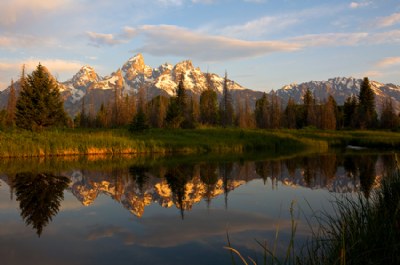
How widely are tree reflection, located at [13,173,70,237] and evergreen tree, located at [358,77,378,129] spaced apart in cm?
6812

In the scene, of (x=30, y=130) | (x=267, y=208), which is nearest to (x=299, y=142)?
(x=30, y=130)

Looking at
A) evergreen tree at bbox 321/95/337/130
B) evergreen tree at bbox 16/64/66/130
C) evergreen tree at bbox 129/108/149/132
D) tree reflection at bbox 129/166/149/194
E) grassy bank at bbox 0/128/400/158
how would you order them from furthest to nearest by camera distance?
evergreen tree at bbox 321/95/337/130, evergreen tree at bbox 129/108/149/132, evergreen tree at bbox 16/64/66/130, grassy bank at bbox 0/128/400/158, tree reflection at bbox 129/166/149/194

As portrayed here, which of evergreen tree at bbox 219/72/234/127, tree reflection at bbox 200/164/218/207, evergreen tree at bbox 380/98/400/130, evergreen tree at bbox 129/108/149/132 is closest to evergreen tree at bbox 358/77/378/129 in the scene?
evergreen tree at bbox 380/98/400/130

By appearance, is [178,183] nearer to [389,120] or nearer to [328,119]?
[328,119]

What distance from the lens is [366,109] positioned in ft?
278

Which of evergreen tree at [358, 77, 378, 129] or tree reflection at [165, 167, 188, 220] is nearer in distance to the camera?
tree reflection at [165, 167, 188, 220]

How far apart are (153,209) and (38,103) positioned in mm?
33645

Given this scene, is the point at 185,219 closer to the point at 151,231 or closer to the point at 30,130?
the point at 151,231

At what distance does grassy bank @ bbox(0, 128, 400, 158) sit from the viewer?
32.2 metres

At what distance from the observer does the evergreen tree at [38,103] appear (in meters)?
40.7

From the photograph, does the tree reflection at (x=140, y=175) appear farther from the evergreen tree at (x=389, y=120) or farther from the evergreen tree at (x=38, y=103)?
the evergreen tree at (x=389, y=120)

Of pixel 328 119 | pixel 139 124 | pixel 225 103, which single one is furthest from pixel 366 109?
pixel 139 124

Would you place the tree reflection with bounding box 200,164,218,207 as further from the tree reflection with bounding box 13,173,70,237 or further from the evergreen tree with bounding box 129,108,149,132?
the evergreen tree with bounding box 129,108,149,132

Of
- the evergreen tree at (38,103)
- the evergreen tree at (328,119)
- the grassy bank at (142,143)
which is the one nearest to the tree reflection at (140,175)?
the grassy bank at (142,143)
